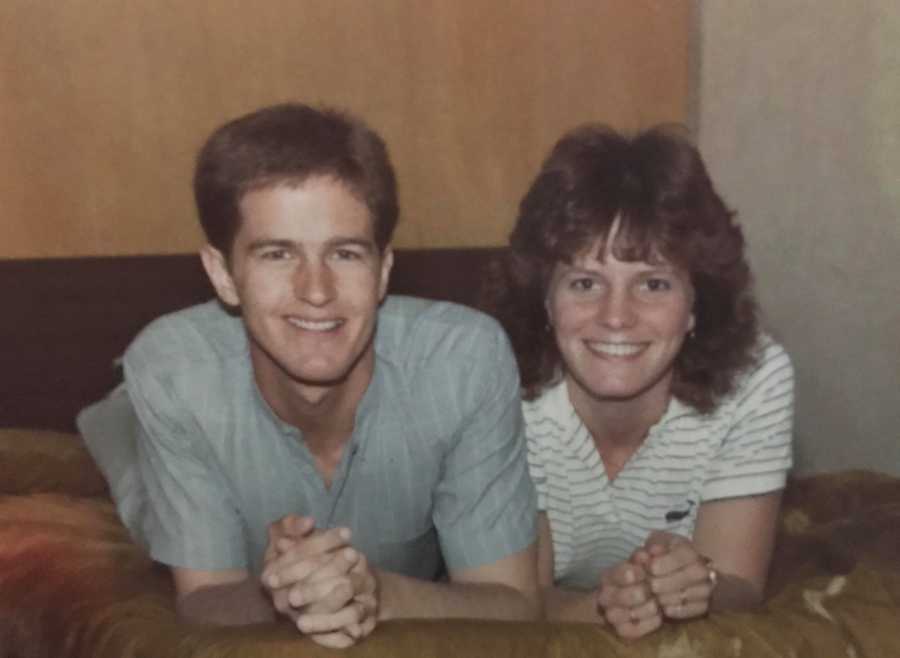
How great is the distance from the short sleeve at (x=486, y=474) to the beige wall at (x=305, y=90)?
2.18ft

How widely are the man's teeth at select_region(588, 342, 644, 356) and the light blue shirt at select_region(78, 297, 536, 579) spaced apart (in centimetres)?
9

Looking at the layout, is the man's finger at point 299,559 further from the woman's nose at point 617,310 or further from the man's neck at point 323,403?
the woman's nose at point 617,310

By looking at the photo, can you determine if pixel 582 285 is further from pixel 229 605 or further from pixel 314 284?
pixel 229 605

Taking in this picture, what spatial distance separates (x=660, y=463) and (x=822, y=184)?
2.29ft

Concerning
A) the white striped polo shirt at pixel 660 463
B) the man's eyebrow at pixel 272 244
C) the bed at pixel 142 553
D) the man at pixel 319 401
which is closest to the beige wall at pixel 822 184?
the bed at pixel 142 553

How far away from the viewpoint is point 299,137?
3.86 ft

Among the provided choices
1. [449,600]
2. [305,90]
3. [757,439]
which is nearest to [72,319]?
[305,90]

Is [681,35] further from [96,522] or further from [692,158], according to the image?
[96,522]

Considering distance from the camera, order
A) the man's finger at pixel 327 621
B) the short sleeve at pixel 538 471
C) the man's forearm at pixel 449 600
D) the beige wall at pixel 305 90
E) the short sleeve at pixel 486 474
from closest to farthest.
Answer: the man's finger at pixel 327 621, the man's forearm at pixel 449 600, the short sleeve at pixel 486 474, the short sleeve at pixel 538 471, the beige wall at pixel 305 90

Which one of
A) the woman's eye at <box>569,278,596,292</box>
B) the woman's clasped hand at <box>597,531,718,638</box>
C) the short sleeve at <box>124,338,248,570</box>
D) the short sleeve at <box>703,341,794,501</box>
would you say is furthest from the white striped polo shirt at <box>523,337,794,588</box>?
the short sleeve at <box>124,338,248,570</box>

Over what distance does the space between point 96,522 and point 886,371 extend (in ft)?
3.64

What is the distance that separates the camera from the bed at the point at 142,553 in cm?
108

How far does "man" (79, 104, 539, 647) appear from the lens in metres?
1.16

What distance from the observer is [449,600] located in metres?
1.18
